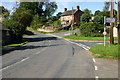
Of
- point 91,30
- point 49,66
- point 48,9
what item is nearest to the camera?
point 49,66

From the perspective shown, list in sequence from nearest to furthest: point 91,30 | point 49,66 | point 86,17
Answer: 1. point 49,66
2. point 91,30
3. point 86,17

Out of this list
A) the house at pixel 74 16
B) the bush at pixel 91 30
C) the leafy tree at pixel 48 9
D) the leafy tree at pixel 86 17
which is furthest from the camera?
the leafy tree at pixel 48 9

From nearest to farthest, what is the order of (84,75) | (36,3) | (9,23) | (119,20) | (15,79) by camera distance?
(15,79), (84,75), (119,20), (9,23), (36,3)

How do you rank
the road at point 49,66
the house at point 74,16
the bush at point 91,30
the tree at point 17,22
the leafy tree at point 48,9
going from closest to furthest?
the road at point 49,66, the tree at point 17,22, the bush at point 91,30, the house at point 74,16, the leafy tree at point 48,9

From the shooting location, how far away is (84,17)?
66.4 meters

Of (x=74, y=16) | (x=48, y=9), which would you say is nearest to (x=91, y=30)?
(x=74, y=16)

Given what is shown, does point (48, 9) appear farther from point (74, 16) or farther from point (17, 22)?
point (17, 22)

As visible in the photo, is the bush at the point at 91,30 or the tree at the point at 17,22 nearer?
the tree at the point at 17,22

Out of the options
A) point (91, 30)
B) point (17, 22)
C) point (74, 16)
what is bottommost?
point (91, 30)

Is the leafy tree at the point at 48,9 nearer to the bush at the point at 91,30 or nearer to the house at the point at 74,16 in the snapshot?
the house at the point at 74,16

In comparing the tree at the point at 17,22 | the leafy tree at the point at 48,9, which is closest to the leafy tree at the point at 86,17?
the tree at the point at 17,22

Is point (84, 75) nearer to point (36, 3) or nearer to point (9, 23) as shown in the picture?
point (9, 23)

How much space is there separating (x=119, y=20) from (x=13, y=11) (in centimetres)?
2832

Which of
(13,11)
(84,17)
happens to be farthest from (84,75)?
(84,17)
